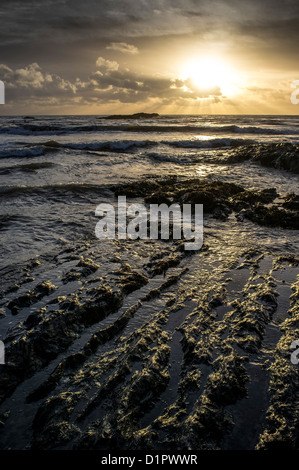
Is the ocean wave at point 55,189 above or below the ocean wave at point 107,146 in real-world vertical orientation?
below

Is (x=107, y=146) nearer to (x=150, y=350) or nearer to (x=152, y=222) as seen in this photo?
(x=152, y=222)

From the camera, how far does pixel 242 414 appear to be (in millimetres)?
2047

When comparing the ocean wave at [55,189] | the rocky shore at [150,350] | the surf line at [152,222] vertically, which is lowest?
the rocky shore at [150,350]

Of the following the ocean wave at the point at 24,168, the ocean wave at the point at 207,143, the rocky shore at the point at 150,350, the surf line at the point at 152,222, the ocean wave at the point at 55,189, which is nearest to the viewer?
the rocky shore at the point at 150,350

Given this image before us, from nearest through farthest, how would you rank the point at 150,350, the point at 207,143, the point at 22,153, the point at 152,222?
1. the point at 150,350
2. the point at 152,222
3. the point at 22,153
4. the point at 207,143

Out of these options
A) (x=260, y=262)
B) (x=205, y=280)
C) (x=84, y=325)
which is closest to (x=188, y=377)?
(x=84, y=325)

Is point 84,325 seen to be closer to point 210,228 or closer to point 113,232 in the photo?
point 113,232

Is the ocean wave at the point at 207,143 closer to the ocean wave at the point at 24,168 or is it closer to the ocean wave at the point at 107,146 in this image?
the ocean wave at the point at 107,146

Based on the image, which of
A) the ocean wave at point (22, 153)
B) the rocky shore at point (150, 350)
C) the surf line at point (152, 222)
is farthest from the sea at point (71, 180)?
the rocky shore at point (150, 350)

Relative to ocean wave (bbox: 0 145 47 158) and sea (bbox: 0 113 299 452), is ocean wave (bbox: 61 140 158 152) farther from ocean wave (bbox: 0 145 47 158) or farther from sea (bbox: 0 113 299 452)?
sea (bbox: 0 113 299 452)

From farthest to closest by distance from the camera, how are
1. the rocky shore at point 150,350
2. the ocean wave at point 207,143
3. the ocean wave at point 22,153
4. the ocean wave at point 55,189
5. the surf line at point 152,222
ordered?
1. the ocean wave at point 207,143
2. the ocean wave at point 22,153
3. the ocean wave at point 55,189
4. the surf line at point 152,222
5. the rocky shore at point 150,350

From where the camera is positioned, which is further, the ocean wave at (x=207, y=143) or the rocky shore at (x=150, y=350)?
the ocean wave at (x=207, y=143)


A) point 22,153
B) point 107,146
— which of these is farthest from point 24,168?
point 107,146
